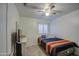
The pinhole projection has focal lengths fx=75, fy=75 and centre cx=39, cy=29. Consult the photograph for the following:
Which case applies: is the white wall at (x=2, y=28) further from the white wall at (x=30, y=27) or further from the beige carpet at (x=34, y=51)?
the beige carpet at (x=34, y=51)

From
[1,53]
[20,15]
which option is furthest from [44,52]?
[20,15]

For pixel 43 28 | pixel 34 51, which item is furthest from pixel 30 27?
pixel 34 51

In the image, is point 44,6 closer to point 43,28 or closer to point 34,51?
point 43,28

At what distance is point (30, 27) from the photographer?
1.47m

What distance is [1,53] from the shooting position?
1.20 meters

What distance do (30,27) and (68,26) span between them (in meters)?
0.72

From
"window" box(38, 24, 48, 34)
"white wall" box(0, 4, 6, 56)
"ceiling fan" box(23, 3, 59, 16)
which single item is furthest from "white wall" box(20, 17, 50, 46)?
"white wall" box(0, 4, 6, 56)

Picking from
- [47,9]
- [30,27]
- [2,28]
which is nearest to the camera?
[2,28]

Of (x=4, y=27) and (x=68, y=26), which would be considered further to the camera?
(x=68, y=26)

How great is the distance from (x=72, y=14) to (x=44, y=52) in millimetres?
854

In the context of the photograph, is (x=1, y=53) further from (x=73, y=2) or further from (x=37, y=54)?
(x=73, y=2)

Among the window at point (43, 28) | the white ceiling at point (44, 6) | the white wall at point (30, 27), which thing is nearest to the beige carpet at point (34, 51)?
the white wall at point (30, 27)

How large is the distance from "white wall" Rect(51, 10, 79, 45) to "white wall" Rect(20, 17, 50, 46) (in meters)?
0.20

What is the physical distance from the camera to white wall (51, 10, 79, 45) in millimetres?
1331
